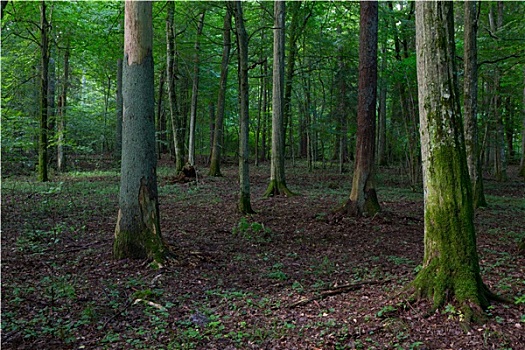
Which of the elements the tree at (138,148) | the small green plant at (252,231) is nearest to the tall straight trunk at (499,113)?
the small green plant at (252,231)

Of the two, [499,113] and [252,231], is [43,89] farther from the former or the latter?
[499,113]

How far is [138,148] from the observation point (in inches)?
244

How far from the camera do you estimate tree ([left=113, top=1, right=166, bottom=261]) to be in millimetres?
6180

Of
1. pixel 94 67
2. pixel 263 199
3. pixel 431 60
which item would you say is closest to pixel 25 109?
pixel 94 67

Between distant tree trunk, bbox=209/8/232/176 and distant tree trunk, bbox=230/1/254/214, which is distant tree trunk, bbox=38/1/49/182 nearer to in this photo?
distant tree trunk, bbox=209/8/232/176

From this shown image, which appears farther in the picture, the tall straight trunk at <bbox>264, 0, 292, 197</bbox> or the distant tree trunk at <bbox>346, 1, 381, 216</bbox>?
the tall straight trunk at <bbox>264, 0, 292, 197</bbox>

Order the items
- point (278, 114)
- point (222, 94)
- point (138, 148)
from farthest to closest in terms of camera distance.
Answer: point (222, 94) → point (278, 114) → point (138, 148)

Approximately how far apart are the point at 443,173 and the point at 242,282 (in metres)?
3.06

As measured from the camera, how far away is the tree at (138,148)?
→ 6180 millimetres

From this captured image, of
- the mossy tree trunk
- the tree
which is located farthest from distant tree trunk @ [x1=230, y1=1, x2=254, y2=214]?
the mossy tree trunk

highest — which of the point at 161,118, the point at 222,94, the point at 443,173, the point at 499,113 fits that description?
the point at 161,118

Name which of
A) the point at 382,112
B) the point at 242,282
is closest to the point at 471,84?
the point at 242,282

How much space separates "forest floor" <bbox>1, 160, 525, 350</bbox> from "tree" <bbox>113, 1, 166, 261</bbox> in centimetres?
34

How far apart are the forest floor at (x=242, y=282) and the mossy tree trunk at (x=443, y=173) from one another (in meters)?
0.28
